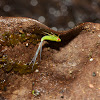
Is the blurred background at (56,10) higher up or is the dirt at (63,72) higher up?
the blurred background at (56,10)

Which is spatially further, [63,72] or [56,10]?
[63,72]

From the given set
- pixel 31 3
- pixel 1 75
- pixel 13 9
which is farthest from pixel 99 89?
pixel 13 9

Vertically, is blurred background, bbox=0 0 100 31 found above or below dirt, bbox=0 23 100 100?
above

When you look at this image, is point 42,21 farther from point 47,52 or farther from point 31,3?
point 47,52

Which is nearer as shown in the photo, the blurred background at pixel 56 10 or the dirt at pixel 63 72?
the dirt at pixel 63 72

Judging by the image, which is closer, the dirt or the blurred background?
the dirt

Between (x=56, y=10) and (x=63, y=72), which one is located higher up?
(x=56, y=10)
